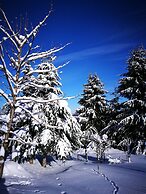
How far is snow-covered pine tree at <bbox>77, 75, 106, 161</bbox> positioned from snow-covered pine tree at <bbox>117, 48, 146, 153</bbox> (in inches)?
193

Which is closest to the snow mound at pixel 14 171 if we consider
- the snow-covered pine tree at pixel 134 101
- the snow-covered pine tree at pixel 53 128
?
the snow-covered pine tree at pixel 53 128

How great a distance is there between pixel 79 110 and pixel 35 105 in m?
11.4

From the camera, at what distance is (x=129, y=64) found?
18453 mm

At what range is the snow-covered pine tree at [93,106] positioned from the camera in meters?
22.2

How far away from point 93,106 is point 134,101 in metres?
6.84

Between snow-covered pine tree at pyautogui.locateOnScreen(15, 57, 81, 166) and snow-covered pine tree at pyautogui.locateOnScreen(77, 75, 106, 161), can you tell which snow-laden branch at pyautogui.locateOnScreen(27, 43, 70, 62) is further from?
snow-covered pine tree at pyautogui.locateOnScreen(77, 75, 106, 161)

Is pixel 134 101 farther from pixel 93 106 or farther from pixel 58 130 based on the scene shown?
pixel 58 130

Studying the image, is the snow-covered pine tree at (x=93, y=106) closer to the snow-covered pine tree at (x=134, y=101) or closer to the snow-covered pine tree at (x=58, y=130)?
the snow-covered pine tree at (x=134, y=101)

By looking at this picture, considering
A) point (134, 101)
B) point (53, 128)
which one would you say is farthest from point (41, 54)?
point (134, 101)

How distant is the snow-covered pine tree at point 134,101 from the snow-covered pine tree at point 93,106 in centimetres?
490

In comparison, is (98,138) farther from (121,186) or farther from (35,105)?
(121,186)

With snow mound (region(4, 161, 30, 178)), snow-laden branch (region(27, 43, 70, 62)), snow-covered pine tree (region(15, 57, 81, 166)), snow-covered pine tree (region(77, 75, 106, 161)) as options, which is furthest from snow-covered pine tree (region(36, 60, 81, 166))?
snow-covered pine tree (region(77, 75, 106, 161))

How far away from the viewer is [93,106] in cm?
2278

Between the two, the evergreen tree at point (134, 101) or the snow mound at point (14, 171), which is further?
the evergreen tree at point (134, 101)
